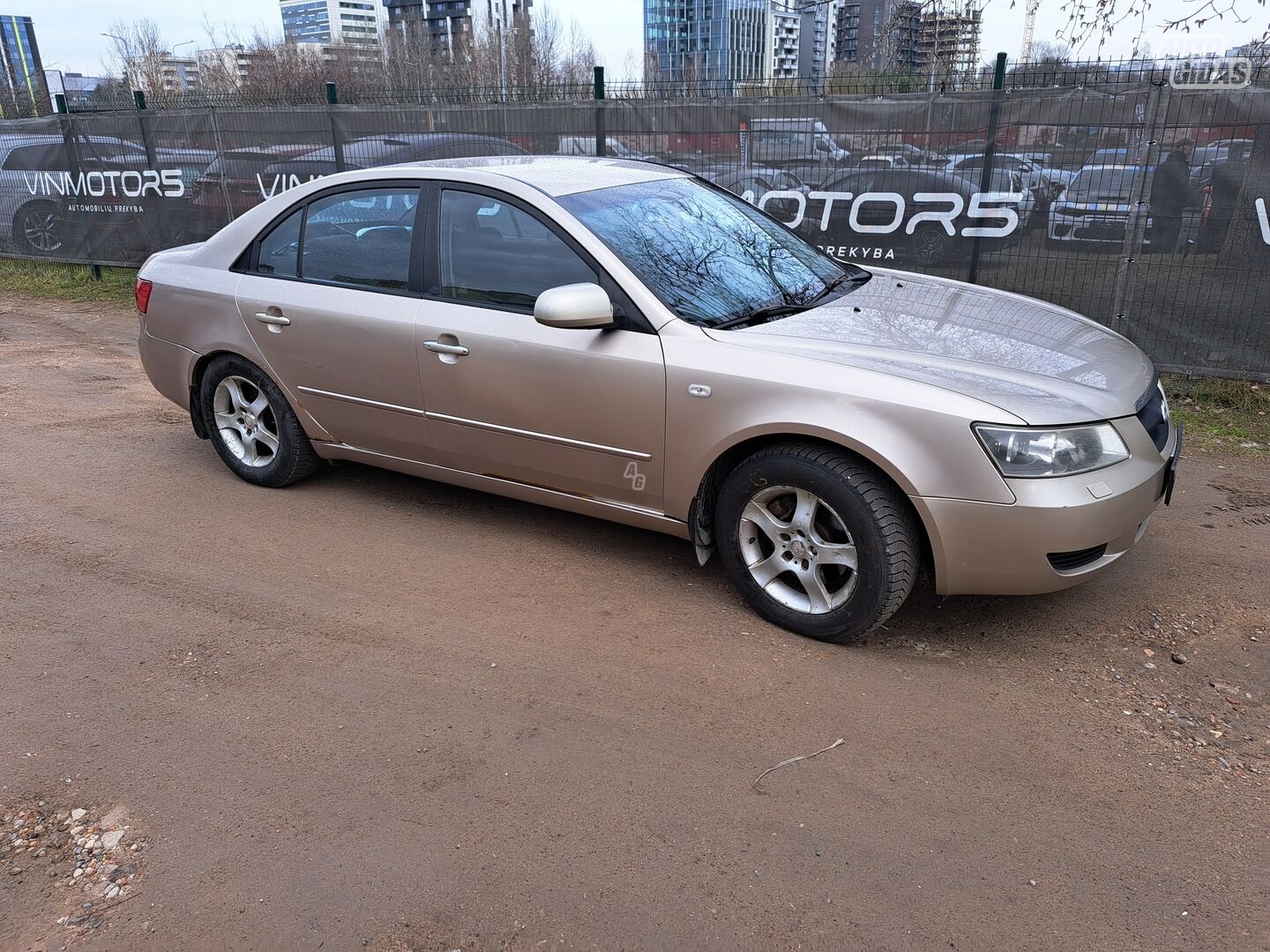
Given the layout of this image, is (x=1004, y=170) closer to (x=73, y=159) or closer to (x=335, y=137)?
(x=335, y=137)

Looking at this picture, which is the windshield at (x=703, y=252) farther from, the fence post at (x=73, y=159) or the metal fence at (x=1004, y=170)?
the fence post at (x=73, y=159)

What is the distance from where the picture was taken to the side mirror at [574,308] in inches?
144

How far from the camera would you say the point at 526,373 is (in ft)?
13.2

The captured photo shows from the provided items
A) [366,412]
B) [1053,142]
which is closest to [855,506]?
[366,412]

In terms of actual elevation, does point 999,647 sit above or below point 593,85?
below

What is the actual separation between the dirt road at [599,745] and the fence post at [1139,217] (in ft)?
9.17

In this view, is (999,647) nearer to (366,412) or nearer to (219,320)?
(366,412)

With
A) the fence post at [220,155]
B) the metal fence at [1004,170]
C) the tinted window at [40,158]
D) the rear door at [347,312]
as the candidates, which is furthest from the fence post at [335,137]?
the rear door at [347,312]

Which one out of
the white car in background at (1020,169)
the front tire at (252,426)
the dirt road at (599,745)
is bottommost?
the dirt road at (599,745)

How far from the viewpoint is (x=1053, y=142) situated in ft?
23.0

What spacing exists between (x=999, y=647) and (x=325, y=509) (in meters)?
3.39

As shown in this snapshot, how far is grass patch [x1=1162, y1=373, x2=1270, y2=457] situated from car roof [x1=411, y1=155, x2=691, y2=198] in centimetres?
380

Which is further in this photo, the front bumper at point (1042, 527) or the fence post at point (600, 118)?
the fence post at point (600, 118)

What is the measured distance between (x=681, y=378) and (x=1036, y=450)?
1.30 m
